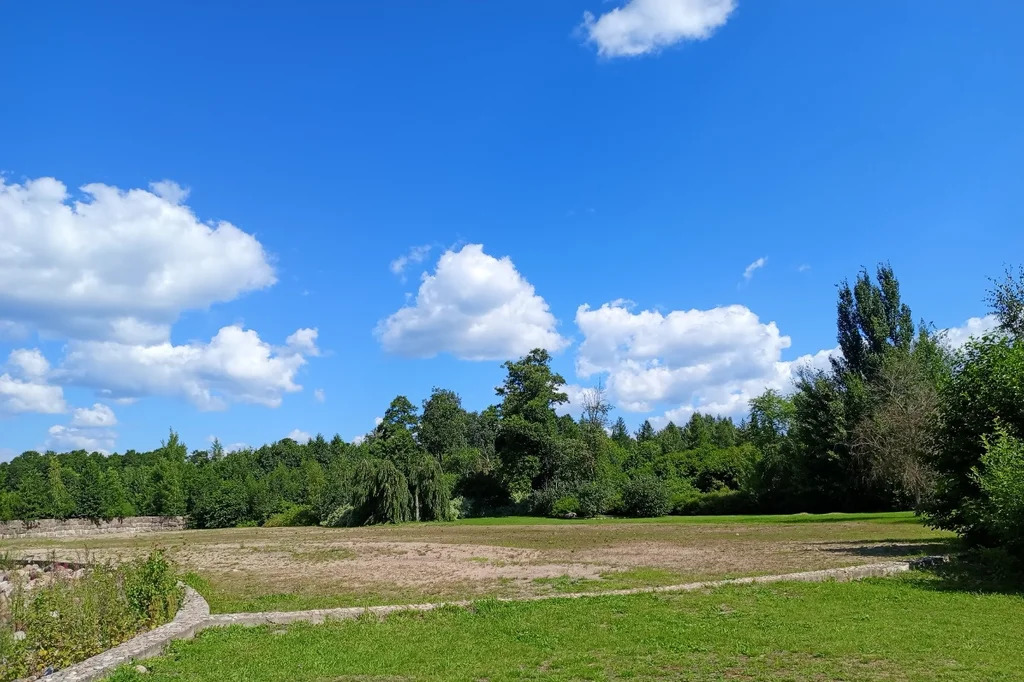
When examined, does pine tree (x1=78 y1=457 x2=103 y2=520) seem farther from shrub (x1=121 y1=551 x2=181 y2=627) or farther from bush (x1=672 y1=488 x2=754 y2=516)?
shrub (x1=121 y1=551 x2=181 y2=627)

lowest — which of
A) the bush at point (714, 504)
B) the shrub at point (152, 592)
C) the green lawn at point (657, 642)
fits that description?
the bush at point (714, 504)

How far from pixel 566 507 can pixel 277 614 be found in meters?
43.6

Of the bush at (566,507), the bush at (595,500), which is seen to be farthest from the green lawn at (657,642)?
the bush at (566,507)

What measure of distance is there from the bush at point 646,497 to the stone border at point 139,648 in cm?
4250

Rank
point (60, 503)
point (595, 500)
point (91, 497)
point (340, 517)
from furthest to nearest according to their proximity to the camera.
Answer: point (91, 497)
point (60, 503)
point (340, 517)
point (595, 500)

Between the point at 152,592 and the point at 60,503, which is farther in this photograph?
the point at 60,503

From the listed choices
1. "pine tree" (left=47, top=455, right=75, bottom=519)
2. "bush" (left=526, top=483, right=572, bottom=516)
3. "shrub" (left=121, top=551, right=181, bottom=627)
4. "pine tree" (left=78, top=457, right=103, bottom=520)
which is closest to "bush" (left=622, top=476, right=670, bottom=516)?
"bush" (left=526, top=483, right=572, bottom=516)

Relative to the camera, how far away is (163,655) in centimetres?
852

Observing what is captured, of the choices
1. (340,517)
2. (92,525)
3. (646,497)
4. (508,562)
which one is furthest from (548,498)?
(92,525)

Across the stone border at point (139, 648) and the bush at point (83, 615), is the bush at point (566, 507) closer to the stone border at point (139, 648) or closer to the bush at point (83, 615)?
the bush at point (83, 615)

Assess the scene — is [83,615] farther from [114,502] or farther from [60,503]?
[60,503]

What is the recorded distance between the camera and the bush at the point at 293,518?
197ft

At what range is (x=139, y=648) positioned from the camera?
8.34 metres

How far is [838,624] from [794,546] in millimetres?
12025
